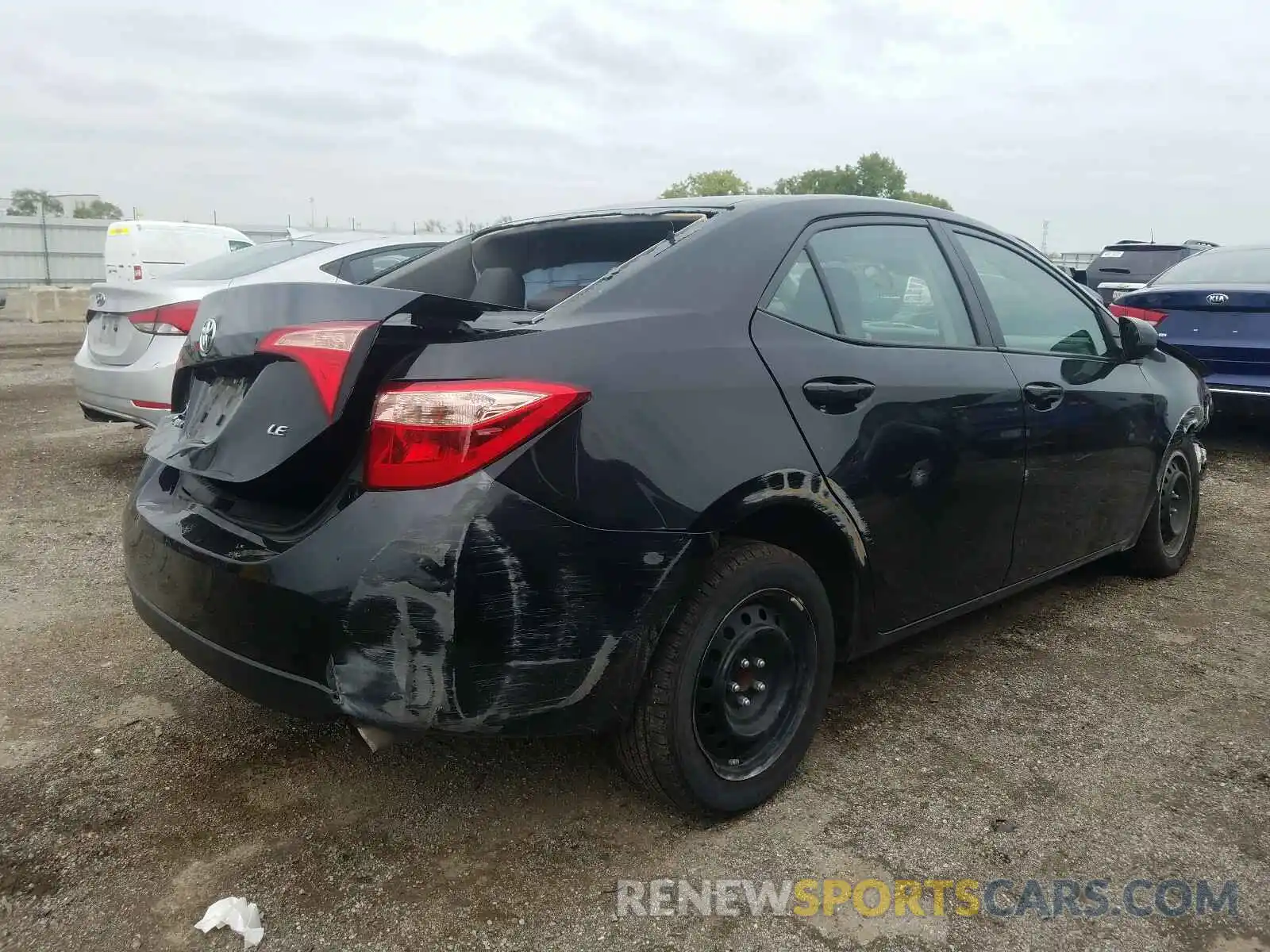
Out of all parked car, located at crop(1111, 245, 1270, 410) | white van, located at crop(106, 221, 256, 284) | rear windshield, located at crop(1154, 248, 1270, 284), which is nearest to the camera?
parked car, located at crop(1111, 245, 1270, 410)

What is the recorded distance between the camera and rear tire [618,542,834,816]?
86.4 inches

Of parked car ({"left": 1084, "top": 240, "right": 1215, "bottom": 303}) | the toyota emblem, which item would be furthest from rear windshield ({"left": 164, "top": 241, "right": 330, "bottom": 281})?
parked car ({"left": 1084, "top": 240, "right": 1215, "bottom": 303})

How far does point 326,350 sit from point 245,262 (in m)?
4.63

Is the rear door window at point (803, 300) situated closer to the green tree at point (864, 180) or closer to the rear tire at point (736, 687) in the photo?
A: the rear tire at point (736, 687)

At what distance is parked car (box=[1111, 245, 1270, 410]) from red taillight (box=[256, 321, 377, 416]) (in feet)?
18.6

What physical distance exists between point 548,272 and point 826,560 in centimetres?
129

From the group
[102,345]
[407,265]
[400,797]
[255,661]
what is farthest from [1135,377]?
[102,345]

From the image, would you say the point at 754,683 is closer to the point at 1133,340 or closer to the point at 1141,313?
the point at 1133,340

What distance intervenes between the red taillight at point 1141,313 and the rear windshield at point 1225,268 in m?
0.46

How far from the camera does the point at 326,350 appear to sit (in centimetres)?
202

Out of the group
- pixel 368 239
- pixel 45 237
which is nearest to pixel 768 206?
pixel 368 239

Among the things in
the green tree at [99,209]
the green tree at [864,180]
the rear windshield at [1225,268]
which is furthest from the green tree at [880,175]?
the rear windshield at [1225,268]

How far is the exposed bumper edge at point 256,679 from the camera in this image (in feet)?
6.66

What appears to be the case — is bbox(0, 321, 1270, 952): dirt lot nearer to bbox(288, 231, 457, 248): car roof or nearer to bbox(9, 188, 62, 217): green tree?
bbox(288, 231, 457, 248): car roof
